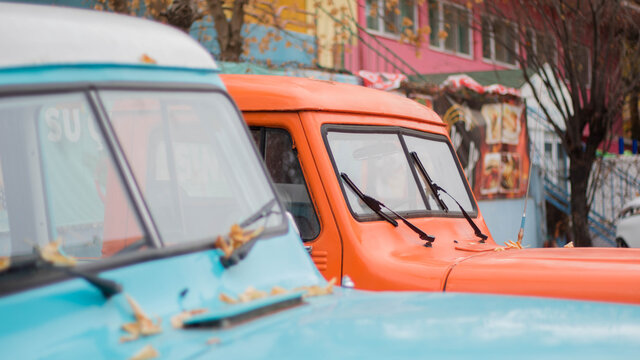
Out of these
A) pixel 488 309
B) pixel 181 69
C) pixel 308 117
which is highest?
pixel 181 69

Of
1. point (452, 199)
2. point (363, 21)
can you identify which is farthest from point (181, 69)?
point (363, 21)

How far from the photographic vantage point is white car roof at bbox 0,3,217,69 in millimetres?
2301

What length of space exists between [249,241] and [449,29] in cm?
1877

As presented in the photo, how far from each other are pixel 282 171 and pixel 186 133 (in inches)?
70.3

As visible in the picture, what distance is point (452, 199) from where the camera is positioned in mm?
5266

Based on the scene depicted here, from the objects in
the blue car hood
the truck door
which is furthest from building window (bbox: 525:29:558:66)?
the blue car hood

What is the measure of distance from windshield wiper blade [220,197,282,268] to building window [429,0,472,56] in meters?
12.7

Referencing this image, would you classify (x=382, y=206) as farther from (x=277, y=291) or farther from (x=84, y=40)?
(x=84, y=40)

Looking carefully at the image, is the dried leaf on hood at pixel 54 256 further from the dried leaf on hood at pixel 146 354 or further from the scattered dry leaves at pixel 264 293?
the scattered dry leaves at pixel 264 293

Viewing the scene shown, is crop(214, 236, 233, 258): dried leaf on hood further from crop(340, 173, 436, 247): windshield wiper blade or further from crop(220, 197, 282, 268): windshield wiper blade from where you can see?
crop(340, 173, 436, 247): windshield wiper blade

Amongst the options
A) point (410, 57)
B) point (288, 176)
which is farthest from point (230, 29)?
point (288, 176)

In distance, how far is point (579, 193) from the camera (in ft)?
42.0

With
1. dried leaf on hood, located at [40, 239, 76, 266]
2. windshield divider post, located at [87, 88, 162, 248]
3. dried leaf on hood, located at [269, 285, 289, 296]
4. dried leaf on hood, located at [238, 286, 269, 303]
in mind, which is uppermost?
windshield divider post, located at [87, 88, 162, 248]

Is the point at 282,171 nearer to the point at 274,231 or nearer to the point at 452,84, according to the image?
the point at 274,231
